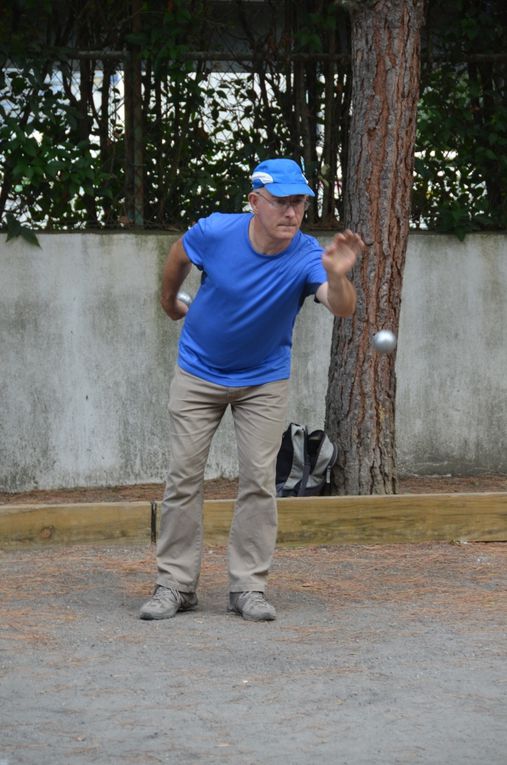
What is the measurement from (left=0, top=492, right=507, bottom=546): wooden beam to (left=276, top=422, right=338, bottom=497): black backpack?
1.09ft

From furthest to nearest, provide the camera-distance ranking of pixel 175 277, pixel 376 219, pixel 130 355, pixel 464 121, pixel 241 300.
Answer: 1. pixel 464 121
2. pixel 130 355
3. pixel 376 219
4. pixel 175 277
5. pixel 241 300

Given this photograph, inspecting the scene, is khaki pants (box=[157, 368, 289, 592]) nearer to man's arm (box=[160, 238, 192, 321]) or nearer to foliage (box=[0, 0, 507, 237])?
man's arm (box=[160, 238, 192, 321])

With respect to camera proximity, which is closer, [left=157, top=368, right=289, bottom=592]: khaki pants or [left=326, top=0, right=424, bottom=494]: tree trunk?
[left=157, top=368, right=289, bottom=592]: khaki pants

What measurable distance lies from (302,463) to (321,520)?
48cm

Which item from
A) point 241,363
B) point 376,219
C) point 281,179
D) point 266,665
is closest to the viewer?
point 266,665

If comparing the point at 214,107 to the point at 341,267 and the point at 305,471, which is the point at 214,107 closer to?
the point at 305,471

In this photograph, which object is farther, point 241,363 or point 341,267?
point 241,363

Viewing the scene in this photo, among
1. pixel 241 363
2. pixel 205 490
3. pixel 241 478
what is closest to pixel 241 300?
pixel 241 363

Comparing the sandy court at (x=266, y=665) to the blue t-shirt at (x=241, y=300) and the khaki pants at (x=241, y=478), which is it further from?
the blue t-shirt at (x=241, y=300)

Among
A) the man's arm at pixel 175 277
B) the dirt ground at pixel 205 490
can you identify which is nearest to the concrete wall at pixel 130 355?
the dirt ground at pixel 205 490

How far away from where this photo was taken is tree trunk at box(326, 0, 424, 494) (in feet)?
25.6

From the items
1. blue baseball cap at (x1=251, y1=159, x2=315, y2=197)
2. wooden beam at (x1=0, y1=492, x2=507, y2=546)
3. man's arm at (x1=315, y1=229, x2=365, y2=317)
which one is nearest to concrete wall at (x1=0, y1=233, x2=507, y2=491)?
wooden beam at (x1=0, y1=492, x2=507, y2=546)

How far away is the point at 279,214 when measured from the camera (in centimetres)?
539

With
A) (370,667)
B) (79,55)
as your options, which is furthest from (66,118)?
(370,667)
